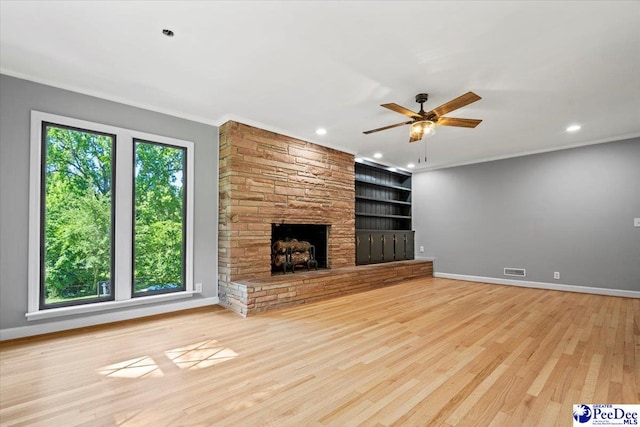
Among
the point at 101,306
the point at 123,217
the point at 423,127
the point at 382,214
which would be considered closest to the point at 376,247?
the point at 382,214

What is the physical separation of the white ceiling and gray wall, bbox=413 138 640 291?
120 cm

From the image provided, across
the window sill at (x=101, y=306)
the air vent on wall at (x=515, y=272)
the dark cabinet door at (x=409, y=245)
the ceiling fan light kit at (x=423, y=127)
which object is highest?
the ceiling fan light kit at (x=423, y=127)

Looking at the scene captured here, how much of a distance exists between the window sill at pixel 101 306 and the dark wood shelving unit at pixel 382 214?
3346 millimetres

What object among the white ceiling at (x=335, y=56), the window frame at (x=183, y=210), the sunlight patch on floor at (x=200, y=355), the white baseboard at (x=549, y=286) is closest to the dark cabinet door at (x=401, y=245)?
the white baseboard at (x=549, y=286)

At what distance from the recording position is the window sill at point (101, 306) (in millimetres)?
2918

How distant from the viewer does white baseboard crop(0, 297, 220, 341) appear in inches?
111

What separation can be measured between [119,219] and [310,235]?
301cm

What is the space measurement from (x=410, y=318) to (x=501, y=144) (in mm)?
3719

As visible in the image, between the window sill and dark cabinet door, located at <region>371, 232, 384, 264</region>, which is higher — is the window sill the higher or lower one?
the lower one

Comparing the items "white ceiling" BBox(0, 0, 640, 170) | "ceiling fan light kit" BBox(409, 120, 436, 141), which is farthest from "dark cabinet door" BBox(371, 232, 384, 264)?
"ceiling fan light kit" BBox(409, 120, 436, 141)

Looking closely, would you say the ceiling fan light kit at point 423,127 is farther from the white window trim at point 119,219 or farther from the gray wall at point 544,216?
the gray wall at point 544,216

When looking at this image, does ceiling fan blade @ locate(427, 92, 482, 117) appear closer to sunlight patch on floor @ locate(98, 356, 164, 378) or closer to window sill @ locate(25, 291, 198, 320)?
sunlight patch on floor @ locate(98, 356, 164, 378)

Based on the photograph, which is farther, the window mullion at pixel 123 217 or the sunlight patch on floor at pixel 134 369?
the window mullion at pixel 123 217

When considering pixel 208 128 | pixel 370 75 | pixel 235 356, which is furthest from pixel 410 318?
pixel 208 128
